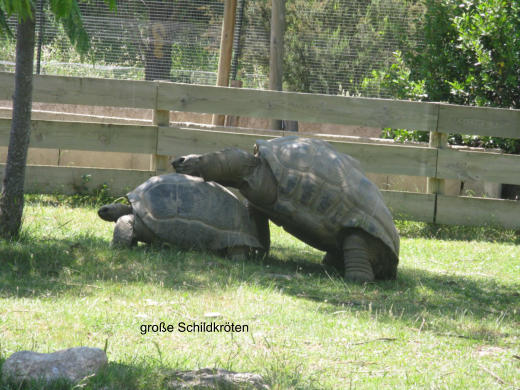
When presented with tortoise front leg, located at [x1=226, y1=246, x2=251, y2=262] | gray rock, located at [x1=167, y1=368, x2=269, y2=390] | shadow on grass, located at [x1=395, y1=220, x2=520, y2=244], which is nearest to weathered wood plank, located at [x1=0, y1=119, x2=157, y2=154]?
tortoise front leg, located at [x1=226, y1=246, x2=251, y2=262]

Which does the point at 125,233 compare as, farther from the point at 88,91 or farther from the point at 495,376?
the point at 495,376

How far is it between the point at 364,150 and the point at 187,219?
12.0ft

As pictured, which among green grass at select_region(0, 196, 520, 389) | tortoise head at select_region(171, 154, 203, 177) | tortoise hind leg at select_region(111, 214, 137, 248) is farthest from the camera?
tortoise head at select_region(171, 154, 203, 177)

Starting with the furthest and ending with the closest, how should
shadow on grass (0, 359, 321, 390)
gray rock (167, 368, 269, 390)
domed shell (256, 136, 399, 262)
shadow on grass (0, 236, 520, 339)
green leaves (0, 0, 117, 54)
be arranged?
domed shell (256, 136, 399, 262), shadow on grass (0, 236, 520, 339), green leaves (0, 0, 117, 54), gray rock (167, 368, 269, 390), shadow on grass (0, 359, 321, 390)

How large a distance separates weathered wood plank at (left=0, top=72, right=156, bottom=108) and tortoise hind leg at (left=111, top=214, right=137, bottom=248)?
3.20m

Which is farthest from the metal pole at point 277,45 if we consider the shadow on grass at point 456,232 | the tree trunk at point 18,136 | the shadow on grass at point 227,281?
the tree trunk at point 18,136

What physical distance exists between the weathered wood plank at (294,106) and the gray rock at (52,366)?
21.1 ft

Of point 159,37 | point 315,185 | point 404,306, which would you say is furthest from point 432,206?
point 159,37

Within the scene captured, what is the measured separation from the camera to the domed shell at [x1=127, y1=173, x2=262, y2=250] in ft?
20.3

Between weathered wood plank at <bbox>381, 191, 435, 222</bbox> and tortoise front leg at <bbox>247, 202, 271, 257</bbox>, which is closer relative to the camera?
tortoise front leg at <bbox>247, 202, 271, 257</bbox>

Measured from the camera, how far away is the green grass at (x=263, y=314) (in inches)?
141

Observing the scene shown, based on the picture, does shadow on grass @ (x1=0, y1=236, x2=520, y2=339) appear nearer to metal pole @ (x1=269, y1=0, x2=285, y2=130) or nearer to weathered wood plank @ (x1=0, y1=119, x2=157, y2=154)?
weathered wood plank @ (x1=0, y1=119, x2=157, y2=154)

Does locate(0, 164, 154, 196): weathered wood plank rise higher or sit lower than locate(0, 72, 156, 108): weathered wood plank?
lower

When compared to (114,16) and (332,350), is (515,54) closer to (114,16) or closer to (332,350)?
(114,16)
